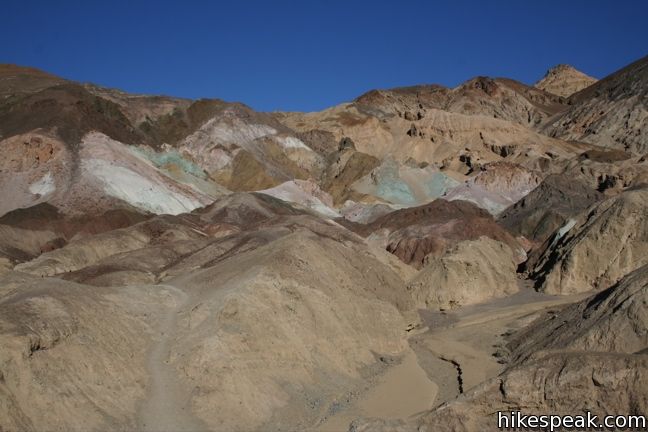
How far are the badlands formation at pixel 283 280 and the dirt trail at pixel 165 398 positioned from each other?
0.21 feet

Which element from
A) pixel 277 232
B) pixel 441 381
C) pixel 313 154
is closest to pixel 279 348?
pixel 441 381

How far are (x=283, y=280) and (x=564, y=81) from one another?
586 feet

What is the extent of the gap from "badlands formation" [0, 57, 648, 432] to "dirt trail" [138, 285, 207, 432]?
0.21 ft

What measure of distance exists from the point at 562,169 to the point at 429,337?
64.9m

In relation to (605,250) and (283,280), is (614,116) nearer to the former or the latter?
(605,250)

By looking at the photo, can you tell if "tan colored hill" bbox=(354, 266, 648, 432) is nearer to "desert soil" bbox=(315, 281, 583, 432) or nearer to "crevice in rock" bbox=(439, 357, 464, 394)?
"desert soil" bbox=(315, 281, 583, 432)

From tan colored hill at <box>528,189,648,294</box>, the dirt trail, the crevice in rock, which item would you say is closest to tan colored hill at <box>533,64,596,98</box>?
tan colored hill at <box>528,189,648,294</box>

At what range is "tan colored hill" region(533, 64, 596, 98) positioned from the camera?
7264 inches

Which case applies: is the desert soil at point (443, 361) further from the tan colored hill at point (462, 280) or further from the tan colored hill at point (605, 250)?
the tan colored hill at point (605, 250)

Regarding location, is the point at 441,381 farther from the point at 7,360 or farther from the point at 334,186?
the point at 334,186

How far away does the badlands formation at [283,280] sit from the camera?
17.9m

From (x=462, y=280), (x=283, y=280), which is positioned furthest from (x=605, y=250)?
(x=283, y=280)

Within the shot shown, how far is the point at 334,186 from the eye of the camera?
92625 mm

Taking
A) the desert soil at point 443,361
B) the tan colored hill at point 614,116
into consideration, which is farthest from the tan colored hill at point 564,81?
the desert soil at point 443,361
